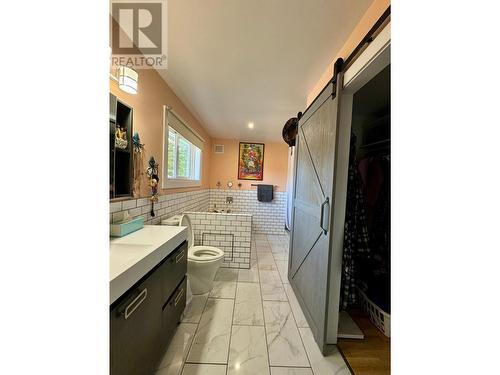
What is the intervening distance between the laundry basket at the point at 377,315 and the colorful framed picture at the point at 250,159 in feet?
10.9

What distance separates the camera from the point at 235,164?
4730 mm

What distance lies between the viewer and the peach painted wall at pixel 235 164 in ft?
15.5

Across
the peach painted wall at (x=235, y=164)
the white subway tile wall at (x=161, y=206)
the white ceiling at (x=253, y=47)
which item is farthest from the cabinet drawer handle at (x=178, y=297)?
the peach painted wall at (x=235, y=164)

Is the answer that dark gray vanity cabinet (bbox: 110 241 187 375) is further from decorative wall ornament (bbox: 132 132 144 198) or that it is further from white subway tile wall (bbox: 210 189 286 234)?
white subway tile wall (bbox: 210 189 286 234)

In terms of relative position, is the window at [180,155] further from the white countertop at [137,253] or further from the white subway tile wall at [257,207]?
the white subway tile wall at [257,207]

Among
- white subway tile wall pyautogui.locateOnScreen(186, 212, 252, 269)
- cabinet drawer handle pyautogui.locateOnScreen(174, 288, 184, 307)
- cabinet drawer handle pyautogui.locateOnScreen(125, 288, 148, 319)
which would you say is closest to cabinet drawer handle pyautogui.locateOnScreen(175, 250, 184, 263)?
cabinet drawer handle pyautogui.locateOnScreen(174, 288, 184, 307)

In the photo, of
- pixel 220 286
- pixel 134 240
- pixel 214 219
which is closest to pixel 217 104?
pixel 214 219

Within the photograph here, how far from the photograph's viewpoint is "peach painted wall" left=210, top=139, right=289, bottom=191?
471 centimetres
